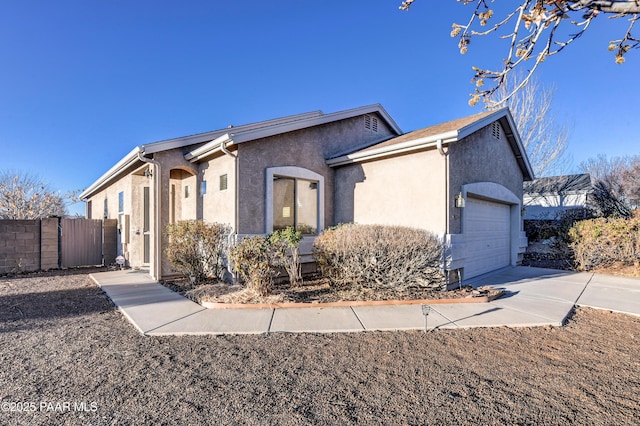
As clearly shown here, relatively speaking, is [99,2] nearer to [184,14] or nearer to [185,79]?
[184,14]

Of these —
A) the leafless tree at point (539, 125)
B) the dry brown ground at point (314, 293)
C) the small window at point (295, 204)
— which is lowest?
the dry brown ground at point (314, 293)

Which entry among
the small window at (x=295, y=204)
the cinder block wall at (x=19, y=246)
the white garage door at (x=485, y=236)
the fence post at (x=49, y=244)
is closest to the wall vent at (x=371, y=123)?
the small window at (x=295, y=204)

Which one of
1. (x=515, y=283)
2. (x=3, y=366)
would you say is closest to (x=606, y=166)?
(x=515, y=283)

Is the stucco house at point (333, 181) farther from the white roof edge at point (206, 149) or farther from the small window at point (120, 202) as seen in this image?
the small window at point (120, 202)

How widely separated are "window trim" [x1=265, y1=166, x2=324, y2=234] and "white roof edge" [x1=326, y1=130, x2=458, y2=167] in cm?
82

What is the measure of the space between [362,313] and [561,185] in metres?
22.0

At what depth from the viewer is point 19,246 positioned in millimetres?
10312

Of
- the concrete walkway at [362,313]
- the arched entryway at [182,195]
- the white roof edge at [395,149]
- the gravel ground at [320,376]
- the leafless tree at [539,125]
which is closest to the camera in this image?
the gravel ground at [320,376]

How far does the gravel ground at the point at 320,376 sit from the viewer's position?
2.75m

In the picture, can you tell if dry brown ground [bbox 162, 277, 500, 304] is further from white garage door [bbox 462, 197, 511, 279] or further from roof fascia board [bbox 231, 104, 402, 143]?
roof fascia board [bbox 231, 104, 402, 143]

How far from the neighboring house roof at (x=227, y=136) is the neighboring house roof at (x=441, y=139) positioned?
1429 millimetres

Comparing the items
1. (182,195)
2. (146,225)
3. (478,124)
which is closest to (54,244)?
(146,225)

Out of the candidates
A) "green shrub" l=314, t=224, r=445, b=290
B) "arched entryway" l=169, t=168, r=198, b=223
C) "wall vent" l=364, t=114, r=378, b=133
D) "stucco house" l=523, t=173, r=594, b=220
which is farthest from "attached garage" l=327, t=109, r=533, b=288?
"stucco house" l=523, t=173, r=594, b=220

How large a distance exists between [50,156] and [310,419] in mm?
24574
